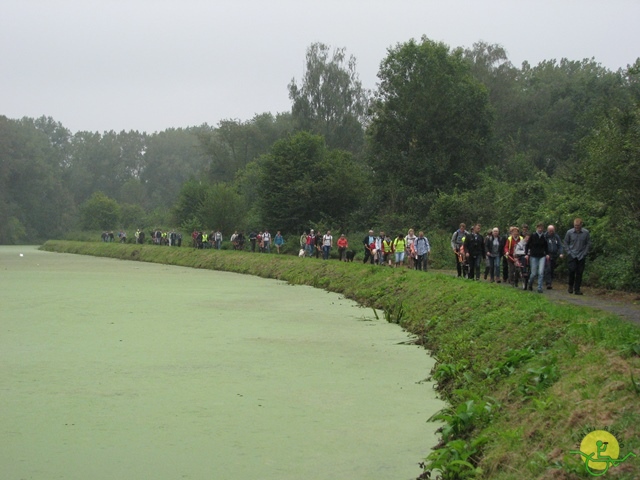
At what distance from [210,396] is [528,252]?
9563 millimetres

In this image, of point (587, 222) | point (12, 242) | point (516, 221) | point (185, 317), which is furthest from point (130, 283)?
point (12, 242)

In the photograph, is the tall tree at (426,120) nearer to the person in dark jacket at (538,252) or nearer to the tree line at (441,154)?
the tree line at (441,154)

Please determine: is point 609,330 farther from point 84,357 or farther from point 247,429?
point 84,357

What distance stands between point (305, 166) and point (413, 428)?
39.7 metres

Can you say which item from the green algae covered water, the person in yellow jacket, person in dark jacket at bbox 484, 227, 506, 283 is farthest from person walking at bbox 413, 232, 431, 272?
the green algae covered water

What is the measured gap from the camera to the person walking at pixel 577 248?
15328 mm

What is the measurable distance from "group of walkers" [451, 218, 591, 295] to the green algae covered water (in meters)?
3.19

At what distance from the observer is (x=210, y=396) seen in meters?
8.74

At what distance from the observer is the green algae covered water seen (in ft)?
21.2

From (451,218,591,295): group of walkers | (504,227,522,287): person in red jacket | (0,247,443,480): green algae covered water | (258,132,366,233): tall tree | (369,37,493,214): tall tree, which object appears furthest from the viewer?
(369,37,493,214): tall tree

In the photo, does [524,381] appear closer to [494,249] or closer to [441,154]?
[494,249]

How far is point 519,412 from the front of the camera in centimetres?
688

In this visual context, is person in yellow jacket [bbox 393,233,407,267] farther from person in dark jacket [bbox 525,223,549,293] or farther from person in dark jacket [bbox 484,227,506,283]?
person in dark jacket [bbox 525,223,549,293]

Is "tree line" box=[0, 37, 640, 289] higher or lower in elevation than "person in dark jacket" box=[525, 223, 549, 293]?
higher
